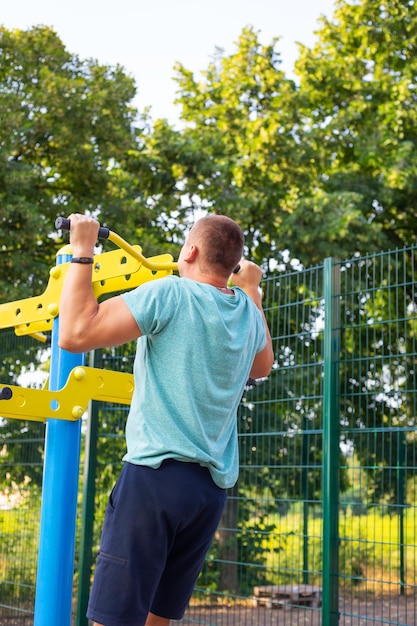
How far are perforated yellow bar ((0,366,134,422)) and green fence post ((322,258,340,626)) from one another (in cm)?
150

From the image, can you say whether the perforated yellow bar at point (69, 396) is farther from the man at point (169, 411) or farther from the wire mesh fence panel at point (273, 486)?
the wire mesh fence panel at point (273, 486)

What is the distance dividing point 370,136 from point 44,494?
10.8 meters

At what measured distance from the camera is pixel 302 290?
5.26 m

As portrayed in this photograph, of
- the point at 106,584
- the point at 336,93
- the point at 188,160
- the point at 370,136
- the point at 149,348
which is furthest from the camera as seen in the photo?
the point at 336,93

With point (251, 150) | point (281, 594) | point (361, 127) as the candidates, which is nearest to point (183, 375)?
point (281, 594)

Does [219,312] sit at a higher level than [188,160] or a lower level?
lower

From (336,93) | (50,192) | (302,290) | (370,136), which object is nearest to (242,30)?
(336,93)

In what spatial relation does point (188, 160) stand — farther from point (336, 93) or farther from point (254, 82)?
point (336, 93)

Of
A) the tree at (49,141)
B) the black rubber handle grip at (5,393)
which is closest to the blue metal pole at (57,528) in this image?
the black rubber handle grip at (5,393)

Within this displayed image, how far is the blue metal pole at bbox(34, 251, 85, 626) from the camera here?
8.37 feet

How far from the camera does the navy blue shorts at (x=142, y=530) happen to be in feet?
5.66

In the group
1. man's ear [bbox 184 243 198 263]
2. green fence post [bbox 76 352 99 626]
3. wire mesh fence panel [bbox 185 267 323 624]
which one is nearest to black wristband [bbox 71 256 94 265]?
man's ear [bbox 184 243 198 263]

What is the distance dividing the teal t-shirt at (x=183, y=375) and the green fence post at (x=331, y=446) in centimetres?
209

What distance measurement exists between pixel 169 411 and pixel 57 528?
942 mm
